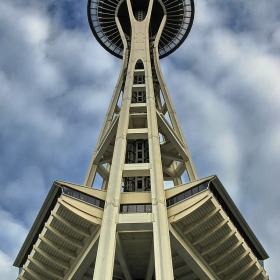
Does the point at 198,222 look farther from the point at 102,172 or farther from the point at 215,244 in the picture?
the point at 102,172

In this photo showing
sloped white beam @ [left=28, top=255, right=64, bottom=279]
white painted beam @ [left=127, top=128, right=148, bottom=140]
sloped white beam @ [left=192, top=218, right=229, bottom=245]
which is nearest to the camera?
sloped white beam @ [left=192, top=218, right=229, bottom=245]

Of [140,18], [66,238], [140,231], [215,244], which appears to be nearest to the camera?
[140,231]

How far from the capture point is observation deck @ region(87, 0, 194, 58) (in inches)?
2185

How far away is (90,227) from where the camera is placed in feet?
93.6

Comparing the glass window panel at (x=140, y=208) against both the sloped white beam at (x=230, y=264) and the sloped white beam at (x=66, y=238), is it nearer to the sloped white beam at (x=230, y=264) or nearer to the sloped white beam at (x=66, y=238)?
the sloped white beam at (x=66, y=238)

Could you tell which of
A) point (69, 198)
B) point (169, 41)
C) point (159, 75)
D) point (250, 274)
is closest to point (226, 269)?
point (250, 274)

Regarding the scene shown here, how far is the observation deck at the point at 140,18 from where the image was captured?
55500 mm

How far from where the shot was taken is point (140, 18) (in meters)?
53.6

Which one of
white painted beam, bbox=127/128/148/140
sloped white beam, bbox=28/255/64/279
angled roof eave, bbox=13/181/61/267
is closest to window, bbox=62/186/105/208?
angled roof eave, bbox=13/181/61/267

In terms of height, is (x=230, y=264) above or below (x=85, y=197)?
below

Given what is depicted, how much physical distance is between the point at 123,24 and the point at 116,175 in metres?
33.4

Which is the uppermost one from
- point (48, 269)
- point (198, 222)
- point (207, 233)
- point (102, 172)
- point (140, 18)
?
point (140, 18)

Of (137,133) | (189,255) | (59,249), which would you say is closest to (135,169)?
(137,133)

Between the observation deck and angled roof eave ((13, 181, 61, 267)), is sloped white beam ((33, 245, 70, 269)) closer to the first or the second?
angled roof eave ((13, 181, 61, 267))
